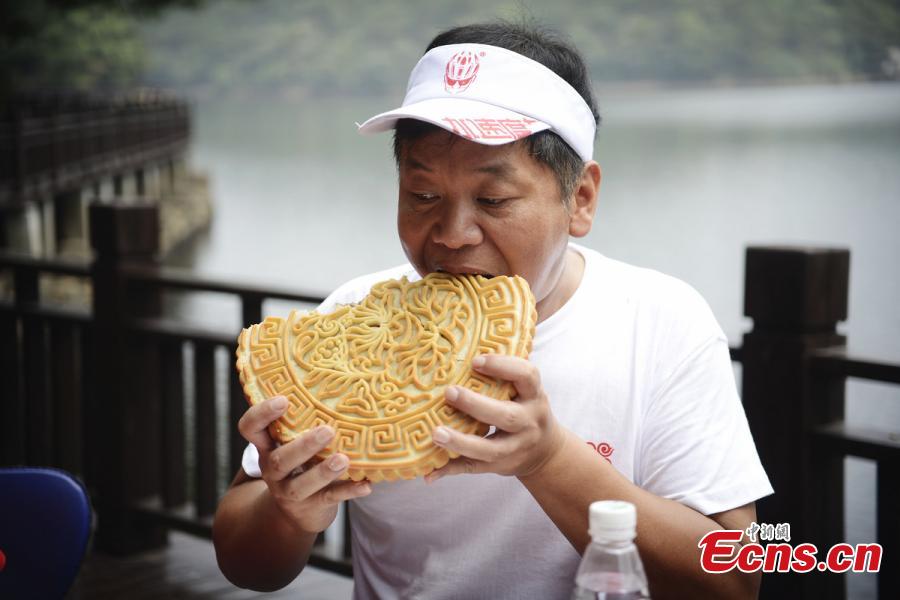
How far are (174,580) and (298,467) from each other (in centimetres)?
254

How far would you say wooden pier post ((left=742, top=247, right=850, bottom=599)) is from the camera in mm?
2080

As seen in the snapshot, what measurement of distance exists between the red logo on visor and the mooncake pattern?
11.0 inches

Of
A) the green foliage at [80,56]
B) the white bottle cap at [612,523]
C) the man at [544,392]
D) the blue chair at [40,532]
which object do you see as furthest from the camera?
the green foliage at [80,56]

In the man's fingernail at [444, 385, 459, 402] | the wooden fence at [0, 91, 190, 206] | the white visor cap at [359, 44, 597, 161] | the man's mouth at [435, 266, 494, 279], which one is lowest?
the man's fingernail at [444, 385, 459, 402]

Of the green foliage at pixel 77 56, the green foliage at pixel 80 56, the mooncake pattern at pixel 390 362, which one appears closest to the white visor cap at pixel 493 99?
the mooncake pattern at pixel 390 362

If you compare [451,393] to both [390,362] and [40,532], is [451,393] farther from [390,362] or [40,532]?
[40,532]

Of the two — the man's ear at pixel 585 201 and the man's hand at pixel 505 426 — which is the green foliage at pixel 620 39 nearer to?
the man's ear at pixel 585 201

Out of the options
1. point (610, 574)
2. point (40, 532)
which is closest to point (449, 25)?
point (610, 574)

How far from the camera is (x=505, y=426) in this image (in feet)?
3.41

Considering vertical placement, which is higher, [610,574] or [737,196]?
[737,196]

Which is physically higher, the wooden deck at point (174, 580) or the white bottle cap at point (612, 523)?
the white bottle cap at point (612, 523)

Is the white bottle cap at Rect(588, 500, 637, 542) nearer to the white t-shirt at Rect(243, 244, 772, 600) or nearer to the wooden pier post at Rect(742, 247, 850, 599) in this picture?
the white t-shirt at Rect(243, 244, 772, 600)

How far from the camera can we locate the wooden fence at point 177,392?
209 cm

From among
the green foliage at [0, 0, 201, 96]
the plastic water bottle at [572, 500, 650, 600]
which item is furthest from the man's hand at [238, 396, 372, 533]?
the green foliage at [0, 0, 201, 96]
